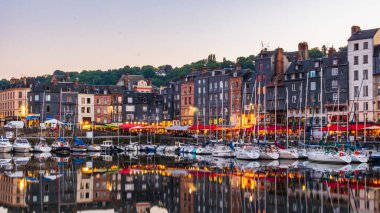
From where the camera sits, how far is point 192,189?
111 feet

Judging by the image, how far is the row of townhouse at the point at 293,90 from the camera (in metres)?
73.1

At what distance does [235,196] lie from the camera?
30422 millimetres

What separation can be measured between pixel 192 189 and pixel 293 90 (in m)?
51.1

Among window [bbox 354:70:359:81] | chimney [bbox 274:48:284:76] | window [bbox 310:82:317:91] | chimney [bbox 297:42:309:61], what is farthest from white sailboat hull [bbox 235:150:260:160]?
chimney [bbox 297:42:309:61]

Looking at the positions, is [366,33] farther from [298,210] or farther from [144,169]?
[298,210]

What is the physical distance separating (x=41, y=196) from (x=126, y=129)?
217ft

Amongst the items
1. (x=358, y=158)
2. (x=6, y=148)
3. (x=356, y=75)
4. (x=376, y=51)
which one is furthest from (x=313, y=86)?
(x=6, y=148)

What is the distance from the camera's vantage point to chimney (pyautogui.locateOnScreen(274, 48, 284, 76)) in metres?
86.2

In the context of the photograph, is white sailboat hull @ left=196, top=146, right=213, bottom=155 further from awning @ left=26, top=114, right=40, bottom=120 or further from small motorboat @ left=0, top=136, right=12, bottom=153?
awning @ left=26, top=114, right=40, bottom=120

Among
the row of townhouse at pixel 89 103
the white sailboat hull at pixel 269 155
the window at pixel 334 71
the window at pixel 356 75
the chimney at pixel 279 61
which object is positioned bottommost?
the white sailboat hull at pixel 269 155

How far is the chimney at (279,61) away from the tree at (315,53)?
1107 inches

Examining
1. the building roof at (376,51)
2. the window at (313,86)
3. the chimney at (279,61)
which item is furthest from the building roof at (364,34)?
the chimney at (279,61)

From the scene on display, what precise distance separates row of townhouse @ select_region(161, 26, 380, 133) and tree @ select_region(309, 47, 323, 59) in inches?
1007

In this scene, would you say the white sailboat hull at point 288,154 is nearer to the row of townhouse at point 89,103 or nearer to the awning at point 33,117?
the row of townhouse at point 89,103
